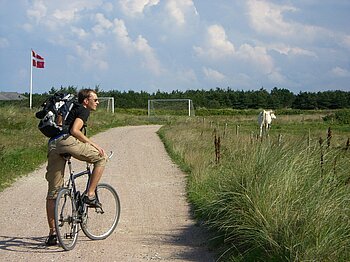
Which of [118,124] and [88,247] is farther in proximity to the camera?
[118,124]

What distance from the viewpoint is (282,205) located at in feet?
22.8

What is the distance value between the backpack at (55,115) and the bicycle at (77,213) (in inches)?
14.5

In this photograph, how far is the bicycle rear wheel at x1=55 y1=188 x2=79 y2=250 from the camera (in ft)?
24.5

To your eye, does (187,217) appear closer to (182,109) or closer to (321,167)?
(321,167)

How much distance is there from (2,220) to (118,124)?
122ft

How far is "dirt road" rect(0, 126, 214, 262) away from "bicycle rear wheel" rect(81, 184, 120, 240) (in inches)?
5.2

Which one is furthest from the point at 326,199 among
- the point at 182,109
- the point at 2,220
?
the point at 182,109

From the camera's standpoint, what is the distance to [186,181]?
14.4 metres

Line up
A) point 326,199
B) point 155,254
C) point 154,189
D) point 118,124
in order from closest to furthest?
1. point 326,199
2. point 155,254
3. point 154,189
4. point 118,124

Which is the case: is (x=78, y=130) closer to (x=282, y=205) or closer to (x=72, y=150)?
(x=72, y=150)

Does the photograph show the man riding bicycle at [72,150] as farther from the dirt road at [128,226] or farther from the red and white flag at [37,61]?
the red and white flag at [37,61]

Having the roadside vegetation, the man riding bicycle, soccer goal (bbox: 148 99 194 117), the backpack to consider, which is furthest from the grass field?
soccer goal (bbox: 148 99 194 117)

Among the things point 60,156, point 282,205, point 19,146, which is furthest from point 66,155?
point 19,146

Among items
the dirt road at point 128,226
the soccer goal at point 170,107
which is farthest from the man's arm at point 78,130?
the soccer goal at point 170,107
